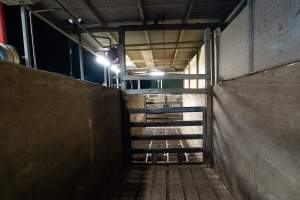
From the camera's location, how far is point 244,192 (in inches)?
81.1

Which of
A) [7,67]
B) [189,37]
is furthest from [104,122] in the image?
[189,37]

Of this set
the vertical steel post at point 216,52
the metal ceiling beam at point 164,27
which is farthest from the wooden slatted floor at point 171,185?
the metal ceiling beam at point 164,27

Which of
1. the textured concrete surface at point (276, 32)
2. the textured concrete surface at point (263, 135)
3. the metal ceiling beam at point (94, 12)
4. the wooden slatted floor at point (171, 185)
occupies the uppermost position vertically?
the metal ceiling beam at point (94, 12)

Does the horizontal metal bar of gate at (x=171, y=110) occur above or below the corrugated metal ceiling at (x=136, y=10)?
below

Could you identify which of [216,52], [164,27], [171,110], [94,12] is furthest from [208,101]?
[94,12]

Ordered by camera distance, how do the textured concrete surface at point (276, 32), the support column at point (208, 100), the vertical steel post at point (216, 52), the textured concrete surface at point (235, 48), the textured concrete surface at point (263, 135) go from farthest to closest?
the support column at point (208, 100) → the vertical steel post at point (216, 52) → the textured concrete surface at point (235, 48) → the textured concrete surface at point (276, 32) → the textured concrete surface at point (263, 135)

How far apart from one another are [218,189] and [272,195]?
4.05 feet

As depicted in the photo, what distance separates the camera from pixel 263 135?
64.7 inches

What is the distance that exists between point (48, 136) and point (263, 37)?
1944mm

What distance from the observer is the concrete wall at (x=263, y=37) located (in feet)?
4.62

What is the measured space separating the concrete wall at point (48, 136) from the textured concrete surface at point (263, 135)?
1.54 meters

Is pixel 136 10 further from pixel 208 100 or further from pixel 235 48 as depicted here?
pixel 208 100

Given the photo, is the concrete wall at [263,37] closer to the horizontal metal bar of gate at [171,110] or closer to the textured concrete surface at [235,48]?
the textured concrete surface at [235,48]

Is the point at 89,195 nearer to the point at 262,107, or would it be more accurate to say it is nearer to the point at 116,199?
the point at 116,199
